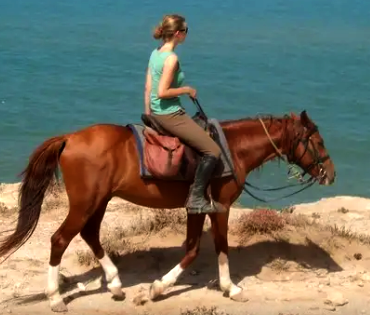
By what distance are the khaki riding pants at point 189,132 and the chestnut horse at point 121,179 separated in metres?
0.44

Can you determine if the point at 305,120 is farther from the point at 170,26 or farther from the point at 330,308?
the point at 330,308

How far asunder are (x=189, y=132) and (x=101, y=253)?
5.26ft

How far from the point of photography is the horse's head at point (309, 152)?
27.5 ft

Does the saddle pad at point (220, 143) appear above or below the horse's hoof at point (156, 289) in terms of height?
above

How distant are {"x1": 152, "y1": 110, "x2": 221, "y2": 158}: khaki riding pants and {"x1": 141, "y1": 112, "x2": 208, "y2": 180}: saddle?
0.09 meters

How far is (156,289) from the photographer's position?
26.8 feet

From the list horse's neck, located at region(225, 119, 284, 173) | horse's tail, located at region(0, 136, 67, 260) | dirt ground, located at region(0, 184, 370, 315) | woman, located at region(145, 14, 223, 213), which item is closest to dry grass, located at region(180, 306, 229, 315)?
dirt ground, located at region(0, 184, 370, 315)

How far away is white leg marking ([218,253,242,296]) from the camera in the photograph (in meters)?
8.36

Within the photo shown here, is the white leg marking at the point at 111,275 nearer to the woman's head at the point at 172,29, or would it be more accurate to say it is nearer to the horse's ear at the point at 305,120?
the woman's head at the point at 172,29

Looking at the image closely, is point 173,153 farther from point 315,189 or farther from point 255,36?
point 255,36

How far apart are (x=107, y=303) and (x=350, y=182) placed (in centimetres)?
1129

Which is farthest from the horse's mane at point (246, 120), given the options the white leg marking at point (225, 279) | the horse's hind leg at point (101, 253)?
the horse's hind leg at point (101, 253)

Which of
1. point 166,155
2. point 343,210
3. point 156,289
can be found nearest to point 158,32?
point 166,155

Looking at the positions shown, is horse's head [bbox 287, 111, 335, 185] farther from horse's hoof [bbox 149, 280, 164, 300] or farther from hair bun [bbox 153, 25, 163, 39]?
horse's hoof [bbox 149, 280, 164, 300]
